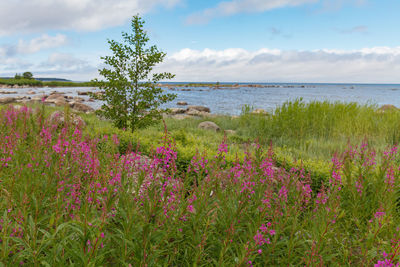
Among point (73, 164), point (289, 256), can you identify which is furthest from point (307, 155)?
point (73, 164)

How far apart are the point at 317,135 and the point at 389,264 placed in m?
10.6

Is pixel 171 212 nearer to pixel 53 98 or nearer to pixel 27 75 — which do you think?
pixel 53 98

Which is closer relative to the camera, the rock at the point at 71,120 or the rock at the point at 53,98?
the rock at the point at 71,120

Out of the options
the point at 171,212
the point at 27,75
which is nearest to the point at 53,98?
the point at 171,212

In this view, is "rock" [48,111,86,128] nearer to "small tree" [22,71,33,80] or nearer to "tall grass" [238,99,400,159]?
"tall grass" [238,99,400,159]

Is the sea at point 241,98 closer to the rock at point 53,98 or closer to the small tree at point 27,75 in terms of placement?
the rock at point 53,98

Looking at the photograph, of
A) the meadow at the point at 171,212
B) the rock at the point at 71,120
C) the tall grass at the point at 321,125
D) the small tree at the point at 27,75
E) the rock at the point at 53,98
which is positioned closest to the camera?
the meadow at the point at 171,212

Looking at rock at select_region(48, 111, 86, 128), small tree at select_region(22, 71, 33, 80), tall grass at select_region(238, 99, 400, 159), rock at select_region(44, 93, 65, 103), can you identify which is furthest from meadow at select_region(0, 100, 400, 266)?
small tree at select_region(22, 71, 33, 80)

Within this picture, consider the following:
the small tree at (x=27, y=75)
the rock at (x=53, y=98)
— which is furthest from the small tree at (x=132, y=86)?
the small tree at (x=27, y=75)

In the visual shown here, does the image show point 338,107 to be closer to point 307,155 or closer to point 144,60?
point 307,155

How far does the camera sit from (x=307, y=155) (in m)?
8.24

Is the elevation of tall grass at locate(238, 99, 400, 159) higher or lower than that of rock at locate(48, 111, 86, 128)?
lower

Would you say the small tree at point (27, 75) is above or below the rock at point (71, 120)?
above

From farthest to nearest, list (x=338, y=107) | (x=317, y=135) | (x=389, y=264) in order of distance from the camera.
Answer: (x=338, y=107)
(x=317, y=135)
(x=389, y=264)
